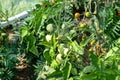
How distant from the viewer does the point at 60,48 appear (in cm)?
239

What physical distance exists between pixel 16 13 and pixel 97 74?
1548mm

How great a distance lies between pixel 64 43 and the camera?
8.29ft

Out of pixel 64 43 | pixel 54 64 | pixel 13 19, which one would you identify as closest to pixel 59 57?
pixel 54 64

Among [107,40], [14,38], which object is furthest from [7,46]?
[107,40]

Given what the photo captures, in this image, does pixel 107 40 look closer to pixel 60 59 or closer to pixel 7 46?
pixel 60 59

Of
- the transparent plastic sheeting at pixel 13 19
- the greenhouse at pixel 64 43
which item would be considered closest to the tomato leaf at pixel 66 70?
the greenhouse at pixel 64 43

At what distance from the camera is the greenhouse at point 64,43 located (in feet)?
7.60

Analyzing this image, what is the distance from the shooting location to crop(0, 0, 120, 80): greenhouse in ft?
7.60

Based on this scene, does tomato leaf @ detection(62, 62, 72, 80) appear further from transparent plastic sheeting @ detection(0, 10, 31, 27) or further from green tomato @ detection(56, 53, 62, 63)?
transparent plastic sheeting @ detection(0, 10, 31, 27)

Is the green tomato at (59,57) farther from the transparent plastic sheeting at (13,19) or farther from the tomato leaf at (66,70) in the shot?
the transparent plastic sheeting at (13,19)

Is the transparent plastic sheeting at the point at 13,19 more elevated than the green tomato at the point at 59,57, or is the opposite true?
the transparent plastic sheeting at the point at 13,19

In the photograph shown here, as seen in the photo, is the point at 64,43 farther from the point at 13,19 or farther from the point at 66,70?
the point at 13,19

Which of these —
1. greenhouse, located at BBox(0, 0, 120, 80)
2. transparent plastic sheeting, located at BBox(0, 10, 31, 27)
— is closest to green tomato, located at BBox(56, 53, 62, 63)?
greenhouse, located at BBox(0, 0, 120, 80)

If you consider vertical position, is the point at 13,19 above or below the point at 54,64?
above
